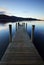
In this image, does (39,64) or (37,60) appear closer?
(39,64)

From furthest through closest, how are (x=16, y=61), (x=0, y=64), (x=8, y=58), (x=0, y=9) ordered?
(x=0, y=9)
(x=8, y=58)
(x=16, y=61)
(x=0, y=64)

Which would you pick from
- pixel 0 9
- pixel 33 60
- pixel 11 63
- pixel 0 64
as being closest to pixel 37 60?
pixel 33 60

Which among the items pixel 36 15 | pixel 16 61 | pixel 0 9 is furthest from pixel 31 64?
pixel 36 15

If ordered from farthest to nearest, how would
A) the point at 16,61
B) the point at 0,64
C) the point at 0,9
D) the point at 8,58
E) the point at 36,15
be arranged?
the point at 36,15 → the point at 0,9 → the point at 8,58 → the point at 16,61 → the point at 0,64

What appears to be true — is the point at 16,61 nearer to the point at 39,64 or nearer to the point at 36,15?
the point at 39,64

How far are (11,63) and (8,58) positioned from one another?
374mm

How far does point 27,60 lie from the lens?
2.90 m

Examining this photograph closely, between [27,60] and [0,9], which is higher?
[0,9]

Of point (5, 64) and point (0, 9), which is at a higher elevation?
point (0, 9)

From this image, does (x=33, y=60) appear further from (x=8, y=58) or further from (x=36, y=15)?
(x=36, y=15)

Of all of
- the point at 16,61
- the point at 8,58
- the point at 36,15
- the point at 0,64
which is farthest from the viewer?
the point at 36,15

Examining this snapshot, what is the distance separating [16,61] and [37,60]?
1.81 ft

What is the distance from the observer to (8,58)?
3.01m

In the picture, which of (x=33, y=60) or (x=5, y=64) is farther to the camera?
(x=33, y=60)
